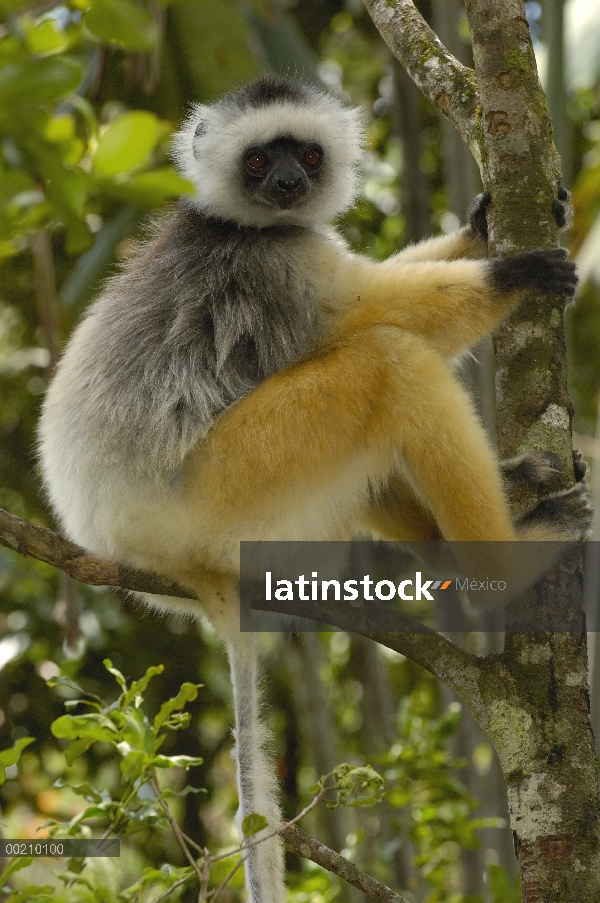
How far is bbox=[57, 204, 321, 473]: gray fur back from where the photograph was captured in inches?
148

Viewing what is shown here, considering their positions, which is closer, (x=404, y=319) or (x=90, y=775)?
(x=404, y=319)

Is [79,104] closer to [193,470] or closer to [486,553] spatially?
[193,470]

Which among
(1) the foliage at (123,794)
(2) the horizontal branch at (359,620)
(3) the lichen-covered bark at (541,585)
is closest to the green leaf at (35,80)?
(1) the foliage at (123,794)

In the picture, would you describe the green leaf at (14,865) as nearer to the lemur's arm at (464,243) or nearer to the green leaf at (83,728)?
the green leaf at (83,728)

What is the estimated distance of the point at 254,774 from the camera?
3.33 m

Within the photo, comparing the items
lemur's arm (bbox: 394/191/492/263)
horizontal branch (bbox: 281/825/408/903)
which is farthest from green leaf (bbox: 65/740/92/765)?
lemur's arm (bbox: 394/191/492/263)

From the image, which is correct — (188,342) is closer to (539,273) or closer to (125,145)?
(539,273)

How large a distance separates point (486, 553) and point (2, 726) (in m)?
5.24

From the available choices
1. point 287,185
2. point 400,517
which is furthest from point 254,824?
point 287,185

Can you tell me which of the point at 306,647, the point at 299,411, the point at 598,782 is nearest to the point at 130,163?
the point at 299,411

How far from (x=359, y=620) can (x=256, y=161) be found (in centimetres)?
231

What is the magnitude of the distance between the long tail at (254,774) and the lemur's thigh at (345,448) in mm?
487

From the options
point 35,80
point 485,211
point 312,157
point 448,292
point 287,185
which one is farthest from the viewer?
point 312,157

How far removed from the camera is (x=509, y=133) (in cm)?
346
